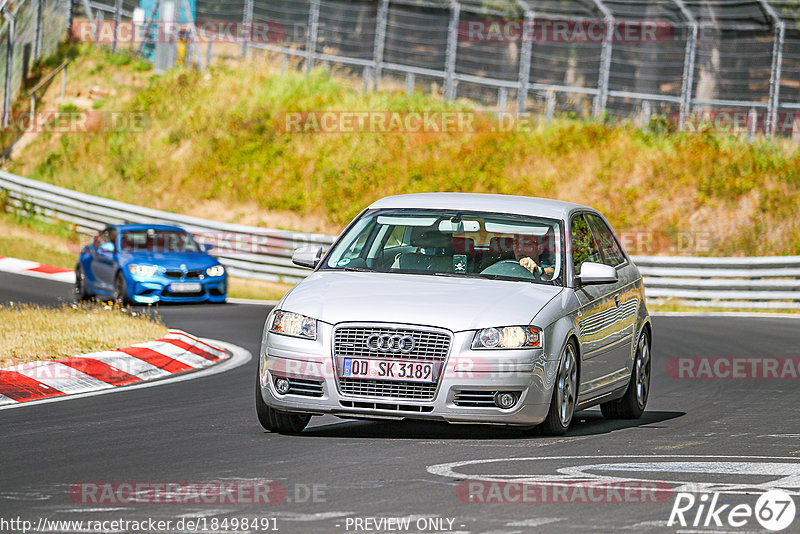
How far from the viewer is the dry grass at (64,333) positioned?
13430mm

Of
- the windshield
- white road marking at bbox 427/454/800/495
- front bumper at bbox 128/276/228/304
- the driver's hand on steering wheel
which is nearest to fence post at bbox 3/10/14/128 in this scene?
front bumper at bbox 128/276/228/304

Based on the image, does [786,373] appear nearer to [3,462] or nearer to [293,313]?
[293,313]

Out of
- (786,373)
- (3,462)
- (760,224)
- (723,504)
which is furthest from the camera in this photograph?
(760,224)

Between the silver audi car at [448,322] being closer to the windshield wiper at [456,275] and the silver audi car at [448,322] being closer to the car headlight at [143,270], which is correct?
the windshield wiper at [456,275]

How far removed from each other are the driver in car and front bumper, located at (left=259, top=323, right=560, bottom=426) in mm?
1023

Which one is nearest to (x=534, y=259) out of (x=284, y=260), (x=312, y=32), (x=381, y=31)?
(x=284, y=260)

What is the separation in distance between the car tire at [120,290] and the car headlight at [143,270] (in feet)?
0.67

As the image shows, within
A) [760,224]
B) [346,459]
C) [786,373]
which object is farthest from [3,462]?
[760,224]

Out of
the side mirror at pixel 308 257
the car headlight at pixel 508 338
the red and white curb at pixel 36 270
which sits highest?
the side mirror at pixel 308 257

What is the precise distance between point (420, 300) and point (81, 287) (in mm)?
16169

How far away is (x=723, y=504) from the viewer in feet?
Answer: 22.6

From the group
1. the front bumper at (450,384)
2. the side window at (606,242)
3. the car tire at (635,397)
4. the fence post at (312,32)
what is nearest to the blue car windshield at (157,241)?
the fence post at (312,32)

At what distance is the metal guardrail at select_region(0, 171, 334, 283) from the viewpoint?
29.6m

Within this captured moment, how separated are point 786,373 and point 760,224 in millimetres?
18146
